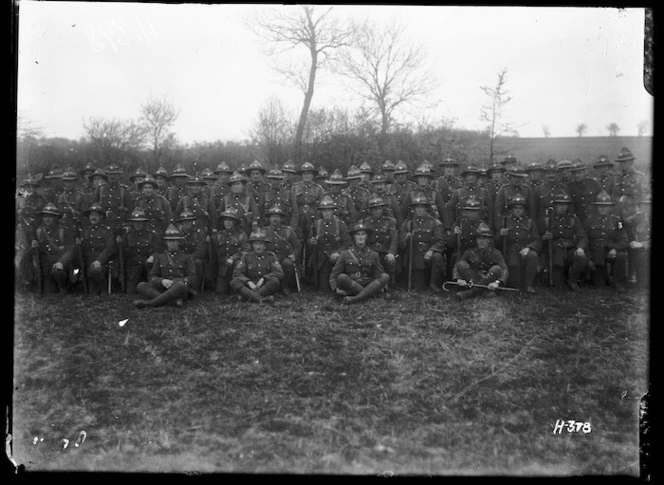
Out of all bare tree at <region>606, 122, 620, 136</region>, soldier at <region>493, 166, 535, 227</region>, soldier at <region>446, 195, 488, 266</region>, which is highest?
bare tree at <region>606, 122, 620, 136</region>

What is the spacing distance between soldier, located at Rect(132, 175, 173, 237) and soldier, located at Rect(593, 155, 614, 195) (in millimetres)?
8360

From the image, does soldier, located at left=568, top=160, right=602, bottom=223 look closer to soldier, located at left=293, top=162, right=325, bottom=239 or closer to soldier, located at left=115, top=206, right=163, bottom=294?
soldier, located at left=293, top=162, right=325, bottom=239

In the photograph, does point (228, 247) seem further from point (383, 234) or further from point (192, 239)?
point (383, 234)

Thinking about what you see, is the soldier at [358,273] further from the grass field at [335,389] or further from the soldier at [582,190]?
the soldier at [582,190]

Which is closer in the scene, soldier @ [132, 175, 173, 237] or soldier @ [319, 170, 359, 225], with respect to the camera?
soldier @ [132, 175, 173, 237]

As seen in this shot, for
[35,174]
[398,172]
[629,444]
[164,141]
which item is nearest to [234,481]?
[629,444]

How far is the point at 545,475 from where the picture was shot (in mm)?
4801

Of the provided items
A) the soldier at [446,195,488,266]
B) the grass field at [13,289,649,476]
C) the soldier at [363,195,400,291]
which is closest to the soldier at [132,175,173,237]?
the grass field at [13,289,649,476]

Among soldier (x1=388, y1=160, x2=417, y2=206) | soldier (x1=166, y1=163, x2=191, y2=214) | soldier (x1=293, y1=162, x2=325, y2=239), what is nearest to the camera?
soldier (x1=293, y1=162, x2=325, y2=239)

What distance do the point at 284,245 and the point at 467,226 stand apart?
340 cm

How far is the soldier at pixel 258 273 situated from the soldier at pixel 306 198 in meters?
1.27

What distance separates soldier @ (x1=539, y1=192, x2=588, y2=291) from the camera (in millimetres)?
8641

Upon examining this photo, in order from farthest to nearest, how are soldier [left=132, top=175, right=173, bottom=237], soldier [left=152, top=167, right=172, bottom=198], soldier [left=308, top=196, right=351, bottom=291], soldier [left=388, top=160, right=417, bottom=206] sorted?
soldier [left=152, top=167, right=172, bottom=198] → soldier [left=388, top=160, right=417, bottom=206] → soldier [left=132, top=175, right=173, bottom=237] → soldier [left=308, top=196, right=351, bottom=291]

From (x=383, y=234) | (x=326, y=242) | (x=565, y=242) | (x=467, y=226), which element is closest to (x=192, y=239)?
(x=326, y=242)
